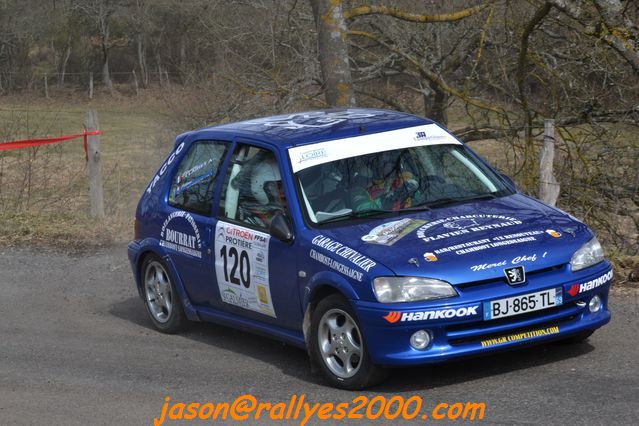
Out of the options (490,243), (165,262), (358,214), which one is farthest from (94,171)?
(490,243)

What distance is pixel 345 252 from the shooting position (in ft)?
20.6

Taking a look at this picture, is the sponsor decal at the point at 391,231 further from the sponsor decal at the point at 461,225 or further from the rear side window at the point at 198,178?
the rear side window at the point at 198,178

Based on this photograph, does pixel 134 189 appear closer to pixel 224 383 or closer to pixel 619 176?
pixel 619 176

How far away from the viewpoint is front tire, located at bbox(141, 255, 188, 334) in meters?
8.16

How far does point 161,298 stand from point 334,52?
19.0ft

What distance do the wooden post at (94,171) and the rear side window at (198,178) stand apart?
17.8ft

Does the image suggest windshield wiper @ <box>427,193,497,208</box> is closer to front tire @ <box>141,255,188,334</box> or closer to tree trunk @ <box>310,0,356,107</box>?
front tire @ <box>141,255,188,334</box>

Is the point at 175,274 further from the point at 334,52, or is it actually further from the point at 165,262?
the point at 334,52

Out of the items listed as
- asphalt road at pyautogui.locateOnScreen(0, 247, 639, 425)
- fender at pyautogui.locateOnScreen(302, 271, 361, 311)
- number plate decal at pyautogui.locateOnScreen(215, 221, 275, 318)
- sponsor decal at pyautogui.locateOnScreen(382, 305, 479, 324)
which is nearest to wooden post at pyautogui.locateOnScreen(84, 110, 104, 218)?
asphalt road at pyautogui.locateOnScreen(0, 247, 639, 425)

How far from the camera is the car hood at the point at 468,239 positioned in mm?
6023

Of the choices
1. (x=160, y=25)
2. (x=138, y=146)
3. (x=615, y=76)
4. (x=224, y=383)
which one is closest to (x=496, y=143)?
(x=615, y=76)

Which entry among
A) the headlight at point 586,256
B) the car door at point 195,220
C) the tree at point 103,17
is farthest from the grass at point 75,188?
the tree at point 103,17

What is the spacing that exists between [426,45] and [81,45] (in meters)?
39.6

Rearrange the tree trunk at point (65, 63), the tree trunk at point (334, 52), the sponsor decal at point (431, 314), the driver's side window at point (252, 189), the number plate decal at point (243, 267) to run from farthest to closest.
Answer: the tree trunk at point (65, 63)
the tree trunk at point (334, 52)
the driver's side window at point (252, 189)
the number plate decal at point (243, 267)
the sponsor decal at point (431, 314)
